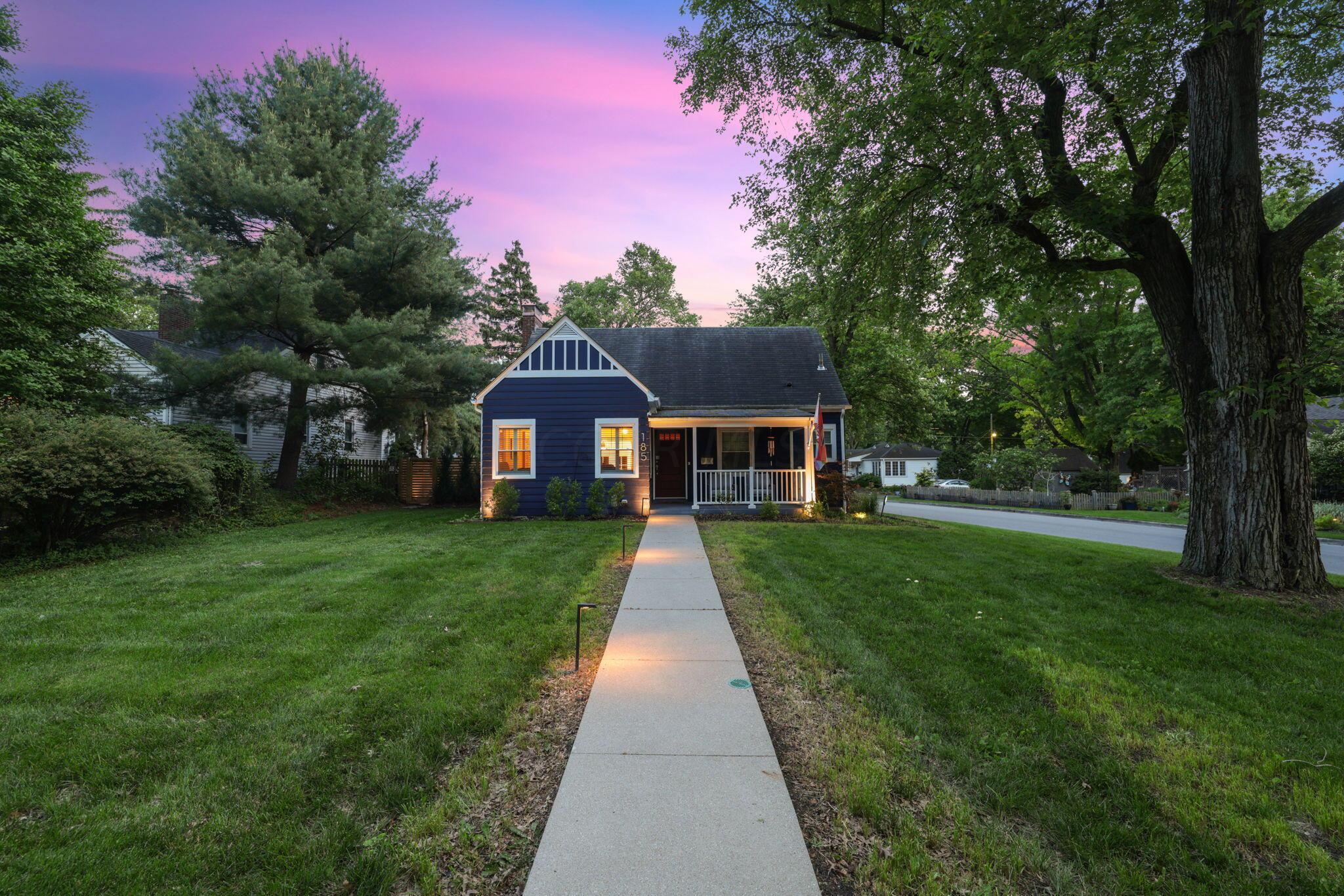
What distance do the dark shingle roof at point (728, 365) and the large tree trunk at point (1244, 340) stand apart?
905cm

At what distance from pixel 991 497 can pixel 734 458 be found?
19.2 m

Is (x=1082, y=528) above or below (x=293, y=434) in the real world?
below

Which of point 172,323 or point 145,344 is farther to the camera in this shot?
point 172,323

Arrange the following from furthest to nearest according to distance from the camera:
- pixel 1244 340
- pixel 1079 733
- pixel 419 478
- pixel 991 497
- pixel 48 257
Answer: pixel 991 497, pixel 419 478, pixel 48 257, pixel 1244 340, pixel 1079 733

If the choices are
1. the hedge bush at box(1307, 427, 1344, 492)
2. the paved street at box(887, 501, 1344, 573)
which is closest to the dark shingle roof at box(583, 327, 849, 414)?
the paved street at box(887, 501, 1344, 573)

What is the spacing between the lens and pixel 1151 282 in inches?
292

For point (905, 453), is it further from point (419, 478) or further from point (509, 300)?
point (419, 478)

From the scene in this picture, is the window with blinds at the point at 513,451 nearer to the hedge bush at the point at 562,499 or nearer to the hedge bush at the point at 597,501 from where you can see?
the hedge bush at the point at 562,499

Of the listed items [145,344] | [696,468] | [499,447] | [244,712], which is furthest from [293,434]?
[244,712]

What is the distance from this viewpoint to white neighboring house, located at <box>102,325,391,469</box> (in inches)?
600

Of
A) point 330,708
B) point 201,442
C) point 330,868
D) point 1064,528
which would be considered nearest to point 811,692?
point 330,868

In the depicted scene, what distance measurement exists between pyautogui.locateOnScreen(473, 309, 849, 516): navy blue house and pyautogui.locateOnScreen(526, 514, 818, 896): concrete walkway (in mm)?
9809

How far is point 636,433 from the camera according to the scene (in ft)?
46.0

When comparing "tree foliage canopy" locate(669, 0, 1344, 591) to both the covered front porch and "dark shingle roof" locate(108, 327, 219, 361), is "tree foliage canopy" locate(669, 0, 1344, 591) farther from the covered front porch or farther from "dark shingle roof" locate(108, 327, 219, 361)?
"dark shingle roof" locate(108, 327, 219, 361)
